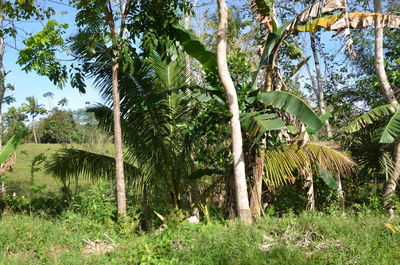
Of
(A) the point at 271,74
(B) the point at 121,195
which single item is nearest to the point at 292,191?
(A) the point at 271,74

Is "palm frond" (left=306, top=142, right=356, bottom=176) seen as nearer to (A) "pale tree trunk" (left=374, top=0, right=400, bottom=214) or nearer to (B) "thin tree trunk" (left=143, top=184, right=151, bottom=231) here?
(A) "pale tree trunk" (left=374, top=0, right=400, bottom=214)

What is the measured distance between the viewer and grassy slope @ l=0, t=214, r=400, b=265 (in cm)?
481

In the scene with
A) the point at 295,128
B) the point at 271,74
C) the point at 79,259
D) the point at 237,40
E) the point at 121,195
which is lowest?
the point at 79,259

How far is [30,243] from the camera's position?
602 cm

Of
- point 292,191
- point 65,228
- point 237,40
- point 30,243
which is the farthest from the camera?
point 237,40

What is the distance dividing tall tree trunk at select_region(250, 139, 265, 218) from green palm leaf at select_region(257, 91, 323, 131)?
2.76ft

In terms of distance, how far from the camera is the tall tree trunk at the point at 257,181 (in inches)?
271

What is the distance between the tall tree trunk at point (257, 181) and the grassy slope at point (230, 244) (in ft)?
2.54

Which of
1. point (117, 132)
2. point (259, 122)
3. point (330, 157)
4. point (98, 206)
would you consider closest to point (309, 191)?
point (330, 157)

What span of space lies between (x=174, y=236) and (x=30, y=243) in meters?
2.40

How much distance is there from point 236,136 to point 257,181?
1.10 metres

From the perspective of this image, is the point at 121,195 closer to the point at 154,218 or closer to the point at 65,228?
the point at 65,228

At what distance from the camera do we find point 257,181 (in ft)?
22.9

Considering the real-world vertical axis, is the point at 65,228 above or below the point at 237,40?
below
